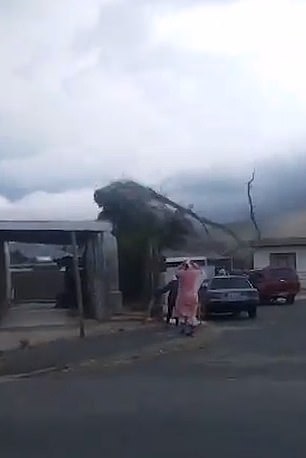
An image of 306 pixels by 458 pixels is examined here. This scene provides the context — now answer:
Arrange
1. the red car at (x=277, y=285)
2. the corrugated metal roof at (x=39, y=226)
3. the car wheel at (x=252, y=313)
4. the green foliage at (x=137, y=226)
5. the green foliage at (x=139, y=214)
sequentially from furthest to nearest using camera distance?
1. the green foliage at (x=139, y=214)
2. the red car at (x=277, y=285)
3. the green foliage at (x=137, y=226)
4. the car wheel at (x=252, y=313)
5. the corrugated metal roof at (x=39, y=226)

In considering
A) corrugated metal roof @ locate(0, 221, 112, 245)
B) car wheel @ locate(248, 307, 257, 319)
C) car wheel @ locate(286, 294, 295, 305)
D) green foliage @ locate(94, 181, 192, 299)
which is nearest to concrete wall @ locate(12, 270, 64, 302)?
green foliage @ locate(94, 181, 192, 299)

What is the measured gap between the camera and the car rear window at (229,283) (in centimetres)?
3694

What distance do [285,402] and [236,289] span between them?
22.7m

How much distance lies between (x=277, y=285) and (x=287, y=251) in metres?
17.7

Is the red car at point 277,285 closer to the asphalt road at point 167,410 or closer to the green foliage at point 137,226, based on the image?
the green foliage at point 137,226

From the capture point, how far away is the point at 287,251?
215ft

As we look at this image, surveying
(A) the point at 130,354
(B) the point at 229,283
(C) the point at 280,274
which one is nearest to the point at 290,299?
(C) the point at 280,274

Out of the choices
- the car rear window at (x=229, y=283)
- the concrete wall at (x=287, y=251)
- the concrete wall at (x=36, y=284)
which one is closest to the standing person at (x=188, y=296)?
the car rear window at (x=229, y=283)

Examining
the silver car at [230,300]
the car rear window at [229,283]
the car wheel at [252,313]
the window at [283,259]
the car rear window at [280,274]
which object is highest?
the window at [283,259]

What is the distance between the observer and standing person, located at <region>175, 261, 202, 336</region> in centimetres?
2669

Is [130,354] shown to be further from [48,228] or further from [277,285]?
[277,285]

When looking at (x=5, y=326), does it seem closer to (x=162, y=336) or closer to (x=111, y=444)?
(x=162, y=336)

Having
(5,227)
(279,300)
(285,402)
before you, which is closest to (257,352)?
(285,402)

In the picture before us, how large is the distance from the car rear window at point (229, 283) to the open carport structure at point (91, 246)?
314 cm
